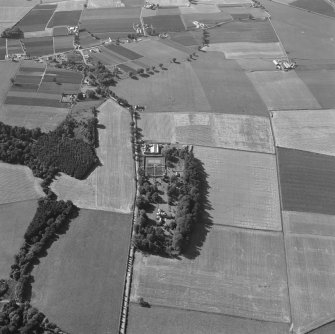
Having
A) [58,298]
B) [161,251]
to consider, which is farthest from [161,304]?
[58,298]

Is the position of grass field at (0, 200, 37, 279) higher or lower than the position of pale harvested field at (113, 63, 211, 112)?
lower

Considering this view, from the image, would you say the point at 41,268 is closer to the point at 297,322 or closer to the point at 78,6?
the point at 297,322

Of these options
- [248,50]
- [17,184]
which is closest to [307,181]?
[248,50]

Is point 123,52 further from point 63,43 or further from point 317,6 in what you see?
point 317,6

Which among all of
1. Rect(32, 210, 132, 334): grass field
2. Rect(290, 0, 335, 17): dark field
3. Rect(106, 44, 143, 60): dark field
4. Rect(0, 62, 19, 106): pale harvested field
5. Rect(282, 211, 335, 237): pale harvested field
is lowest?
Rect(32, 210, 132, 334): grass field

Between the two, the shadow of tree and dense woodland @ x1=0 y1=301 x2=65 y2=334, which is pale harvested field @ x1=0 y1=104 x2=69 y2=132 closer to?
the shadow of tree

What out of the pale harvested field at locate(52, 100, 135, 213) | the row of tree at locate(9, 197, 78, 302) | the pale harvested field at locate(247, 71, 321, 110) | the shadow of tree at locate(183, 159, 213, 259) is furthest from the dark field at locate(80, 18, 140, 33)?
the row of tree at locate(9, 197, 78, 302)

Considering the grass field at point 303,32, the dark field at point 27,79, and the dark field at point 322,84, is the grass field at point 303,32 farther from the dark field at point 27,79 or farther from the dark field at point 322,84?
the dark field at point 27,79
